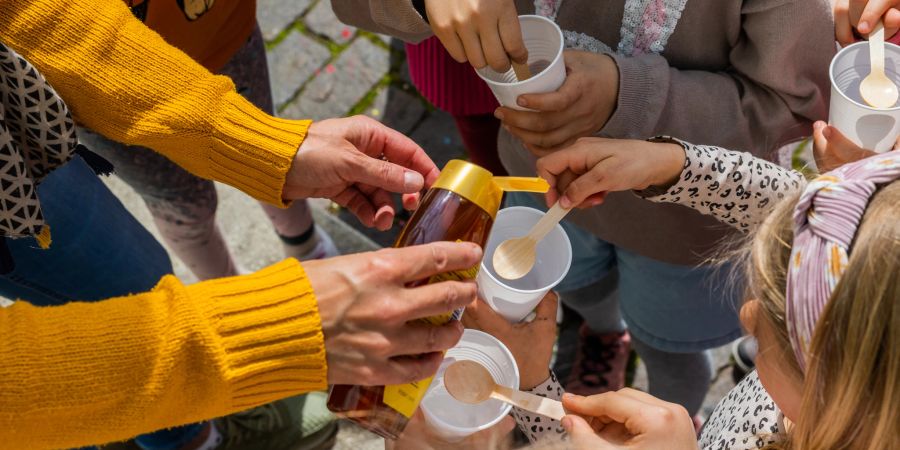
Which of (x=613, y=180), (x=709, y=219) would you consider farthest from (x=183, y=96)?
(x=709, y=219)

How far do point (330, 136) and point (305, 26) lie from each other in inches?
74.4

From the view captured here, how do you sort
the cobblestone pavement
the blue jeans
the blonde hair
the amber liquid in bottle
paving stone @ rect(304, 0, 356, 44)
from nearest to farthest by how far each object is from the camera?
1. the blonde hair
2. the amber liquid in bottle
3. the blue jeans
4. the cobblestone pavement
5. paving stone @ rect(304, 0, 356, 44)

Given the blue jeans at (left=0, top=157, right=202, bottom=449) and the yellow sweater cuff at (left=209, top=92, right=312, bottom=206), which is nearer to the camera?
the yellow sweater cuff at (left=209, top=92, right=312, bottom=206)

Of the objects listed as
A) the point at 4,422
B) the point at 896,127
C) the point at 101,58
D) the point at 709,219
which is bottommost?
Result: the point at 709,219

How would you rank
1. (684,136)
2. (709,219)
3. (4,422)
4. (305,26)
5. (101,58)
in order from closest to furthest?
(4,422), (101,58), (684,136), (709,219), (305,26)

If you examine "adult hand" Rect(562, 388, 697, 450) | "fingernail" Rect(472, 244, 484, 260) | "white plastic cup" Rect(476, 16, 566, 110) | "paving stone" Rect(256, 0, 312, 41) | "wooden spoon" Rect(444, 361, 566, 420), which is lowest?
"wooden spoon" Rect(444, 361, 566, 420)

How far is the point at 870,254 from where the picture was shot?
103 centimetres

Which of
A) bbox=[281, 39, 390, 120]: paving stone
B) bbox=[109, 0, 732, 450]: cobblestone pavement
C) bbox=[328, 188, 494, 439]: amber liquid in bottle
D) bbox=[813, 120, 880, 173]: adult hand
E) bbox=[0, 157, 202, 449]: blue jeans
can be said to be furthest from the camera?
bbox=[281, 39, 390, 120]: paving stone

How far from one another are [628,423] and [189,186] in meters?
A: 1.47

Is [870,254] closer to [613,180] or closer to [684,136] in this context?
[613,180]

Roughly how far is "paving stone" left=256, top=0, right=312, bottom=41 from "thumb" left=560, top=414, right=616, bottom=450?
8.31 ft

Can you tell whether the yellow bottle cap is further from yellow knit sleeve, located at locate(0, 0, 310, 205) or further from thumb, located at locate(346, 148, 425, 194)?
yellow knit sleeve, located at locate(0, 0, 310, 205)

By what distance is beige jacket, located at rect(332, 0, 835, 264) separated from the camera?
1590 mm

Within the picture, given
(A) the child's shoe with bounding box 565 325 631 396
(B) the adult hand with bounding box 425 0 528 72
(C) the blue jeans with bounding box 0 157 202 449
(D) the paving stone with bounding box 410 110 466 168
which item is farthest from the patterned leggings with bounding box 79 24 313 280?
(A) the child's shoe with bounding box 565 325 631 396
